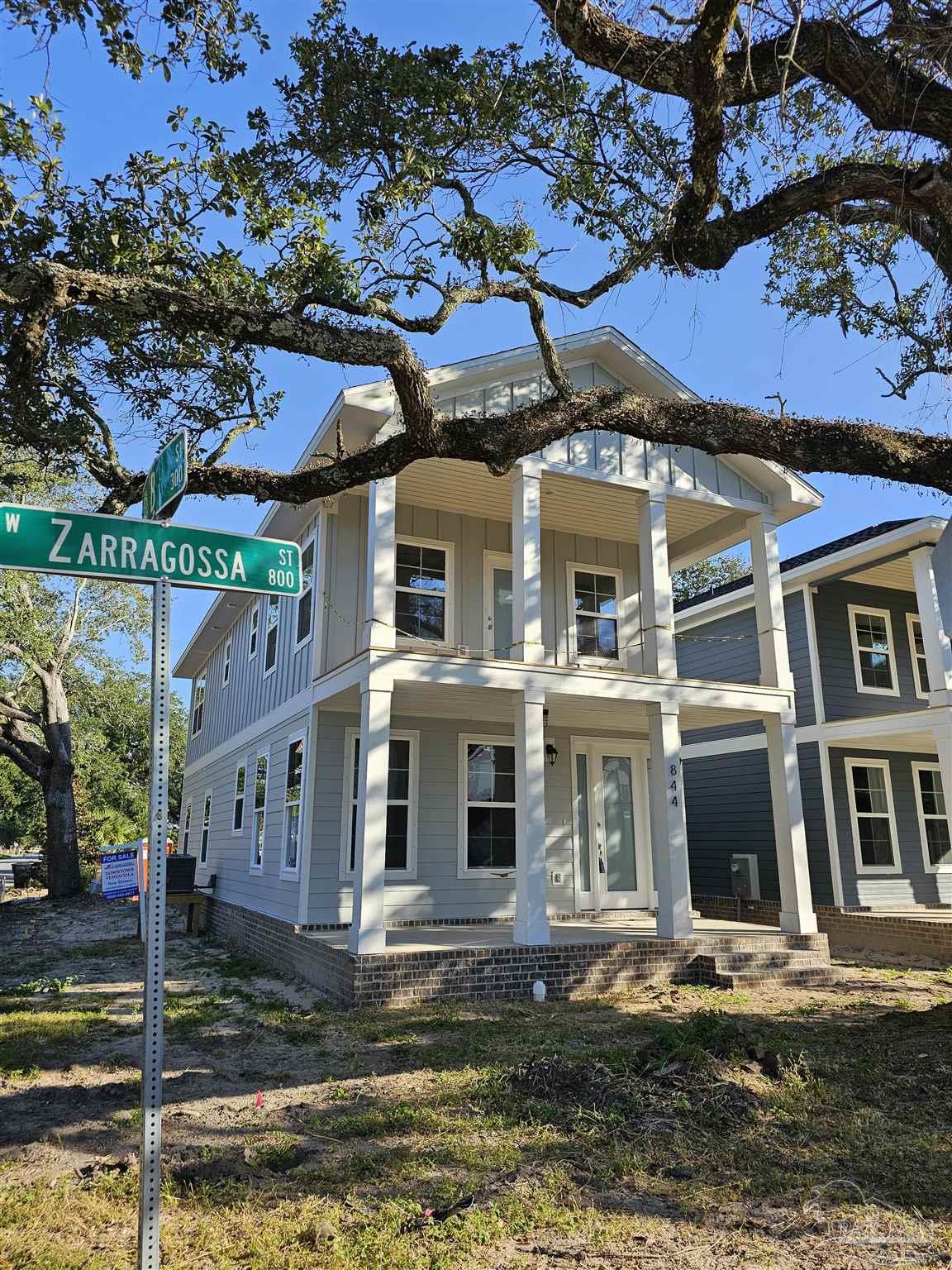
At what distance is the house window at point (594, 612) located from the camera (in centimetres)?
1318

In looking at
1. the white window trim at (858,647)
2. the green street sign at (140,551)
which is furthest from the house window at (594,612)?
the green street sign at (140,551)

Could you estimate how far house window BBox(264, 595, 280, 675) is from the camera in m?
14.0

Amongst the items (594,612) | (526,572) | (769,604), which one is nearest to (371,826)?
(526,572)

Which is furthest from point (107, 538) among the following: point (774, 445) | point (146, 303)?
point (774, 445)

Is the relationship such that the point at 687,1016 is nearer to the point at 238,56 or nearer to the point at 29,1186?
the point at 29,1186

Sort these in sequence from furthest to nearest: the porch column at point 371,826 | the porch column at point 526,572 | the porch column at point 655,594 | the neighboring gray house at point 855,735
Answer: the neighboring gray house at point 855,735 → the porch column at point 655,594 → the porch column at point 526,572 → the porch column at point 371,826

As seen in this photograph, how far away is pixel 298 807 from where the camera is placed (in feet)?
38.8

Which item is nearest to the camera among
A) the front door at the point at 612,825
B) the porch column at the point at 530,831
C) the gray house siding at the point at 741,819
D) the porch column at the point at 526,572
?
the porch column at the point at 530,831

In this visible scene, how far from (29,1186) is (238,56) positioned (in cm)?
750

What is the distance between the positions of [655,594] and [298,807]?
18.7 feet

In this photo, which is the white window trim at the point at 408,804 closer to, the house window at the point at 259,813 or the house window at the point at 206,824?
the house window at the point at 259,813

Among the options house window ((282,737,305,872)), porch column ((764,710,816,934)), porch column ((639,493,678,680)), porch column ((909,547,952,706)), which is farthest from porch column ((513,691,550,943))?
porch column ((909,547,952,706))

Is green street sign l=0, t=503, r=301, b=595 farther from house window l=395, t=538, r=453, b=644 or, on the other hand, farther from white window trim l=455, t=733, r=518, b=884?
white window trim l=455, t=733, r=518, b=884

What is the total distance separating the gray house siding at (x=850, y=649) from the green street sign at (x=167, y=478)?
549 inches
